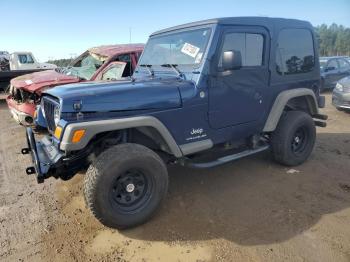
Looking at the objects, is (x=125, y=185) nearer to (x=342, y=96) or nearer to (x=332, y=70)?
(x=342, y=96)

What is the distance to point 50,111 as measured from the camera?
394 cm

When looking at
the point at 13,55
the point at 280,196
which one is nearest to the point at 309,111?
the point at 280,196

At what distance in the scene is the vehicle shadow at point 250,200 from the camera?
3.52 m

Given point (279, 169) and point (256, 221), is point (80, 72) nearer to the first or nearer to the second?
point (279, 169)

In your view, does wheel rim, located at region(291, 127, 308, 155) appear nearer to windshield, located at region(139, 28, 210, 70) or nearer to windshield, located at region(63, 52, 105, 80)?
windshield, located at region(139, 28, 210, 70)

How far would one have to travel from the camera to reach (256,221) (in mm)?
3697

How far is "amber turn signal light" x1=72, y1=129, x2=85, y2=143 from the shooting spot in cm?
320

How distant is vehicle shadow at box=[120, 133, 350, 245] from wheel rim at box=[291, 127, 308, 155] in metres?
0.26

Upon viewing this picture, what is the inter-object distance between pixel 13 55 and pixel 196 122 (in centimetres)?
1575

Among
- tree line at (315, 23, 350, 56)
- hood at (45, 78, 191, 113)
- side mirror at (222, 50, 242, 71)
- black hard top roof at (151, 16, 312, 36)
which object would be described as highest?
black hard top roof at (151, 16, 312, 36)

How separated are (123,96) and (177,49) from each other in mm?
1228

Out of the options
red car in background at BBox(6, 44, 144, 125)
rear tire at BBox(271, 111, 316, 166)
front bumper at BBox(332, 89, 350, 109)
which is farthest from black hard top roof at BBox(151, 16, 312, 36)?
front bumper at BBox(332, 89, 350, 109)

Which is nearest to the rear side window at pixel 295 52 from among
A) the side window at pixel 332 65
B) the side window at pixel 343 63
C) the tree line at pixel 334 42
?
the side window at pixel 332 65

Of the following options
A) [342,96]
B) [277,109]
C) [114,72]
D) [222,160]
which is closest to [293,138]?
[277,109]
